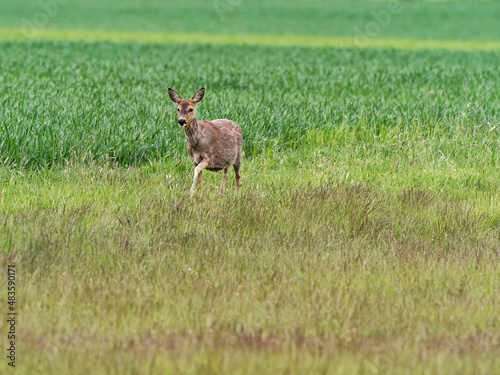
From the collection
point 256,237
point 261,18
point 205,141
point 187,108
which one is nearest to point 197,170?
point 205,141

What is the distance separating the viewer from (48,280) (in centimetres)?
503

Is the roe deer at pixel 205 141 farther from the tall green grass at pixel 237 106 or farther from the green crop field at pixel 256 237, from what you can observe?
the tall green grass at pixel 237 106

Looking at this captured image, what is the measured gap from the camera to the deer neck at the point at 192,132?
7.87m

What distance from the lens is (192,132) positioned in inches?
312

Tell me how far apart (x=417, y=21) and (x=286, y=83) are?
54209 millimetres

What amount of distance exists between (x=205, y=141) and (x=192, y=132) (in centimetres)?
22

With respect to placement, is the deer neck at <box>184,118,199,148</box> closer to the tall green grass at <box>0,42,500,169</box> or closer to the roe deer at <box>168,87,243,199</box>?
the roe deer at <box>168,87,243,199</box>

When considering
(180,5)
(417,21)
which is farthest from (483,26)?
(180,5)

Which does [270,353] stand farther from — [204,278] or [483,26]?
[483,26]

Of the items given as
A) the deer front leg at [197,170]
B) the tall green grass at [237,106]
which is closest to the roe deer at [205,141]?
the deer front leg at [197,170]

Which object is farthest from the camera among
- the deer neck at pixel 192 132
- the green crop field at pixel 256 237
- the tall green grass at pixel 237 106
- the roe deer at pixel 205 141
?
the tall green grass at pixel 237 106

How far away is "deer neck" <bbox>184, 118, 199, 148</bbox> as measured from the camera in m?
7.87

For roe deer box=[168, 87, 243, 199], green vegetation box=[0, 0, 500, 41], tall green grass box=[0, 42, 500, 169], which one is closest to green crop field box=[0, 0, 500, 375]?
tall green grass box=[0, 42, 500, 169]

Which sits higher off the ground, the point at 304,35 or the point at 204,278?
the point at 304,35
